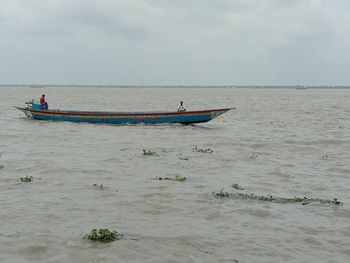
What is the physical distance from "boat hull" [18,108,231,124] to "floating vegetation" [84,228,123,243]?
20.7 metres

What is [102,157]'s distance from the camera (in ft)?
58.1

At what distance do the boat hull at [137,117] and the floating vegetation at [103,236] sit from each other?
68.0 ft

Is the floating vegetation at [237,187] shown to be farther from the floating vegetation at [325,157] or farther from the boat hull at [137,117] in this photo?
the boat hull at [137,117]

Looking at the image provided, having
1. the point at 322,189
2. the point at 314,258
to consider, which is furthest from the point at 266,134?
the point at 314,258

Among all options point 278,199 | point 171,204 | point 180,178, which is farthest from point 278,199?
point 180,178

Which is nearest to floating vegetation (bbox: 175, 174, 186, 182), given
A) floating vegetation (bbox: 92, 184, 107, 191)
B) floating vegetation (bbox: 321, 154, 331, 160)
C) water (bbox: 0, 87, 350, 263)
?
water (bbox: 0, 87, 350, 263)

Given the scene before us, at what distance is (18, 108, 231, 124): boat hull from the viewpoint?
29.2 metres

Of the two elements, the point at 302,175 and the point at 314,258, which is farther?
the point at 302,175

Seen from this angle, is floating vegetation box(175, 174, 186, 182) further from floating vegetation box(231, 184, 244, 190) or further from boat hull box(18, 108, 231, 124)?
boat hull box(18, 108, 231, 124)

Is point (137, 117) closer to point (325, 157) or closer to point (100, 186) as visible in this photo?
point (325, 157)

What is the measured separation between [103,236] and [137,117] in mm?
22293

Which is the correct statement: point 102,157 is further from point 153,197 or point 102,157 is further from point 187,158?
point 153,197

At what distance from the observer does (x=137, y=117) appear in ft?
99.4

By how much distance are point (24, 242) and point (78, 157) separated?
9608 mm
